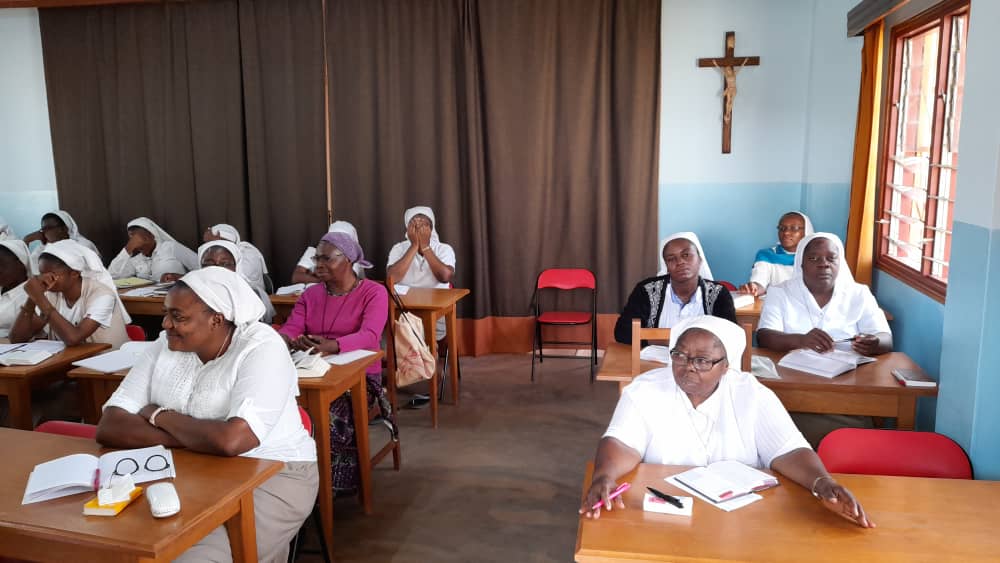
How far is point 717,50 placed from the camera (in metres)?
5.89

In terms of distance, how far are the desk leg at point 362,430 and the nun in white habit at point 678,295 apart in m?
1.31

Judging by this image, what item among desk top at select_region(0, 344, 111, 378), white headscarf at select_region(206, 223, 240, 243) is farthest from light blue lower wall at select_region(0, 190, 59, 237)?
desk top at select_region(0, 344, 111, 378)

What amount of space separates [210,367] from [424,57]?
4.31 m

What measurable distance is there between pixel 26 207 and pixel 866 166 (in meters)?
7.40

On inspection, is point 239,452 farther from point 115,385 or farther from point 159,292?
point 159,292

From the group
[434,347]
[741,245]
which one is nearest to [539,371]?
[434,347]

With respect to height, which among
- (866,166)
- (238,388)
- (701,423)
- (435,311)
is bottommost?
(435,311)

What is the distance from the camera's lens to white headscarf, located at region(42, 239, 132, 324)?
3.79 metres

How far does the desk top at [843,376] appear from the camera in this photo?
2957 millimetres

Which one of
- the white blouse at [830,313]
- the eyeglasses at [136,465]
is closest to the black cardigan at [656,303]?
the white blouse at [830,313]

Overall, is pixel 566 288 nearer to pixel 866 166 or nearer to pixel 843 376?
pixel 866 166

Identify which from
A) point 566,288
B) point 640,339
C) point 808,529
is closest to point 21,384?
point 640,339

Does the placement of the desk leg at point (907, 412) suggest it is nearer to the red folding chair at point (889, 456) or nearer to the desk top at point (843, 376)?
the desk top at point (843, 376)

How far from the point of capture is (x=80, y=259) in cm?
383
